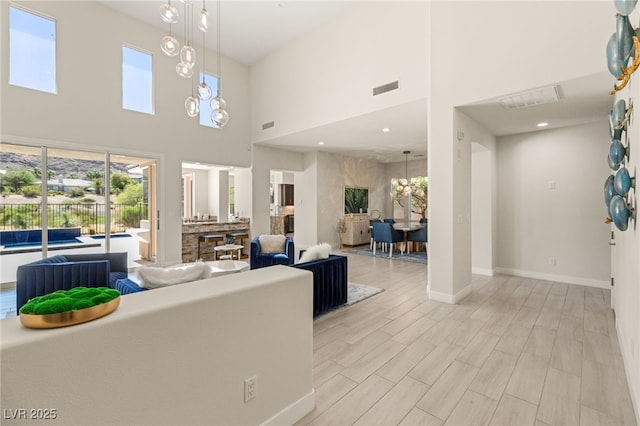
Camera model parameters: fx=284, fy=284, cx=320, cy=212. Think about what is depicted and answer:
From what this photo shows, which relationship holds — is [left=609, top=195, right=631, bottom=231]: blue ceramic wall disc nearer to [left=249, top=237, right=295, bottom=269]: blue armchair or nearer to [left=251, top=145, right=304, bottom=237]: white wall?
[left=249, top=237, right=295, bottom=269]: blue armchair

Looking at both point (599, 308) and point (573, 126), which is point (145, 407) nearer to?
point (599, 308)

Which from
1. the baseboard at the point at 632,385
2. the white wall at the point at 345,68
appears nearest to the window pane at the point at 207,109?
the white wall at the point at 345,68

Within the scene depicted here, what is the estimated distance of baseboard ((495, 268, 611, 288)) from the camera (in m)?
4.58

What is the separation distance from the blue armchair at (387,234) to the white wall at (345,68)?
10.5 feet

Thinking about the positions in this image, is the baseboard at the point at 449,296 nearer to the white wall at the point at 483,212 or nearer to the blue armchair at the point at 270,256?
the white wall at the point at 483,212

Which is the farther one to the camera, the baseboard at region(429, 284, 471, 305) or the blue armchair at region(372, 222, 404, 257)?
the blue armchair at region(372, 222, 404, 257)

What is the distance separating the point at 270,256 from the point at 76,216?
11.8 ft

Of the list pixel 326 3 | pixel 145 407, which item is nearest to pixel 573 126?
pixel 326 3

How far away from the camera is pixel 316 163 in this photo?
840 centimetres

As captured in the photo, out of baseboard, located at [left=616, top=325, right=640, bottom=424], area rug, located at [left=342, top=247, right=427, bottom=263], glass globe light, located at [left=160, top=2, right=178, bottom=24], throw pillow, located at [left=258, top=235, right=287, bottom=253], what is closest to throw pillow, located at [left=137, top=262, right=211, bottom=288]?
glass globe light, located at [left=160, top=2, right=178, bottom=24]

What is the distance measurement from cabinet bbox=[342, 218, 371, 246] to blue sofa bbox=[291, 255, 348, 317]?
523 cm

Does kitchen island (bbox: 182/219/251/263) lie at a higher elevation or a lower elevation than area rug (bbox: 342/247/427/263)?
higher

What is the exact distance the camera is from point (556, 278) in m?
4.94

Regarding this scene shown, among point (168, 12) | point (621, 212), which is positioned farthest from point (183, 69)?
point (621, 212)
